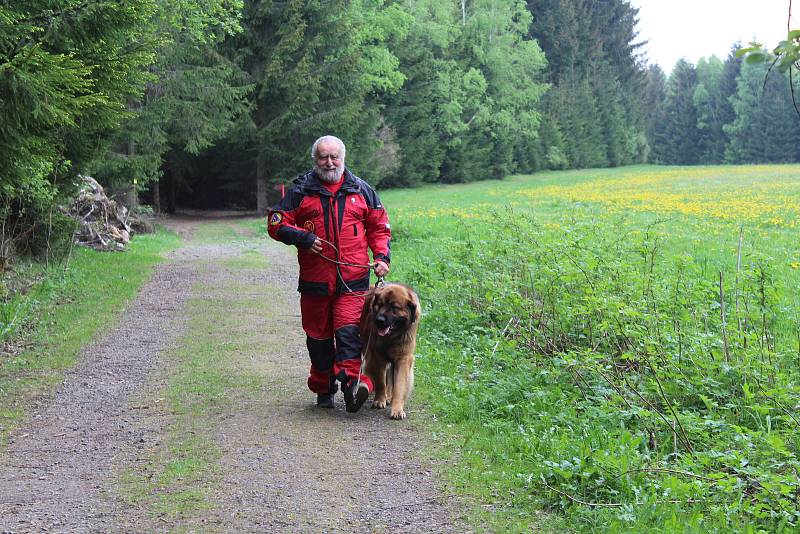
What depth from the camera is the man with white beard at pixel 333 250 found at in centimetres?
632

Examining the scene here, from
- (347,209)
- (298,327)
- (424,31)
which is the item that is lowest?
(298,327)

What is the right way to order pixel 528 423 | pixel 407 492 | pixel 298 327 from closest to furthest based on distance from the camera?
1. pixel 407 492
2. pixel 528 423
3. pixel 298 327

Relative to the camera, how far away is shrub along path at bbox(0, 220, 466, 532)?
460 cm

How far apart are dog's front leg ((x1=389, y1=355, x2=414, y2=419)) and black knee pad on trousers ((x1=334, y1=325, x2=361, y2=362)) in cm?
35

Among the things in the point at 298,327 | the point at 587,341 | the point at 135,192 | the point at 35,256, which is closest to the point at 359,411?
the point at 587,341

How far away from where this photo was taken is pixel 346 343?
6402 millimetres

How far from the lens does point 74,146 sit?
12.1m

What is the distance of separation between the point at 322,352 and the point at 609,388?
2.28m

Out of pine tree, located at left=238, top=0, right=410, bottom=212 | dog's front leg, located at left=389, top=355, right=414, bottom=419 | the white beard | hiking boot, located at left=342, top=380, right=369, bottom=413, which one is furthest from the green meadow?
pine tree, located at left=238, top=0, right=410, bottom=212

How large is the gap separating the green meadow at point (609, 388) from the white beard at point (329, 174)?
2.04 metres

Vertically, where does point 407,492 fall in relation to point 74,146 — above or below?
below

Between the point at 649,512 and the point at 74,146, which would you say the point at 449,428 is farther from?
the point at 74,146

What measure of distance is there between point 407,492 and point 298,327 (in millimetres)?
5649

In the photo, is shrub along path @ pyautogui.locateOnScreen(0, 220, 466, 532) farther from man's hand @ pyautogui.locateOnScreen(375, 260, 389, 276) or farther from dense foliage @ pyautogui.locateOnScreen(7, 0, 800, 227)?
dense foliage @ pyautogui.locateOnScreen(7, 0, 800, 227)
